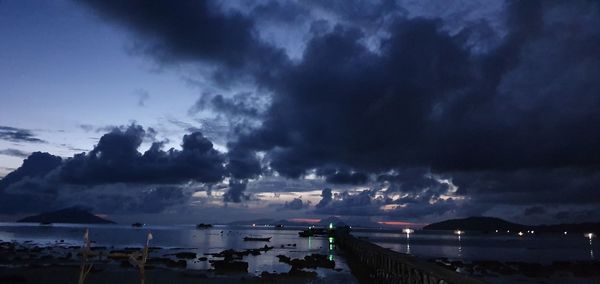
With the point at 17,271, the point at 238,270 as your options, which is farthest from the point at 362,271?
the point at 17,271

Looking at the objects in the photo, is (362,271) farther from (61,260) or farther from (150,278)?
(61,260)

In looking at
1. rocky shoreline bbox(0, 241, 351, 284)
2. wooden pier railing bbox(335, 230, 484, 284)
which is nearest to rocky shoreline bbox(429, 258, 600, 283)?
wooden pier railing bbox(335, 230, 484, 284)

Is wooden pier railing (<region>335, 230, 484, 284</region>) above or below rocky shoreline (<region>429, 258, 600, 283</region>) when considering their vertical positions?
above

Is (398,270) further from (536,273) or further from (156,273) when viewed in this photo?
(536,273)

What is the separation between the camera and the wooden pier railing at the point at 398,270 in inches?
772

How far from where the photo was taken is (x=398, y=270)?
28531mm

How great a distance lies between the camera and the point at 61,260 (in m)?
47.5

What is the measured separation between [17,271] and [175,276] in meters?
13.7

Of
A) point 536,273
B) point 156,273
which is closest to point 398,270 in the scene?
point 156,273

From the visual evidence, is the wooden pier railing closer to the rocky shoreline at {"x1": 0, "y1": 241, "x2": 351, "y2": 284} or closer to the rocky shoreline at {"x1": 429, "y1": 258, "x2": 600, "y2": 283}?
the rocky shoreline at {"x1": 0, "y1": 241, "x2": 351, "y2": 284}

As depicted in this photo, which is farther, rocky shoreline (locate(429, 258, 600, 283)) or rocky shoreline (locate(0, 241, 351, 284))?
rocky shoreline (locate(429, 258, 600, 283))

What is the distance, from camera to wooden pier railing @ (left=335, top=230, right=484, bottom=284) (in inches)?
772

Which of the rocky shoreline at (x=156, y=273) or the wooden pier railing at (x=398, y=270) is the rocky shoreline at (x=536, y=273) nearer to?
the wooden pier railing at (x=398, y=270)

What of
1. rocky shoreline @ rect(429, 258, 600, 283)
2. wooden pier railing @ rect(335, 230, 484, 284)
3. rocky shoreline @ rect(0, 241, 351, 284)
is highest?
wooden pier railing @ rect(335, 230, 484, 284)
